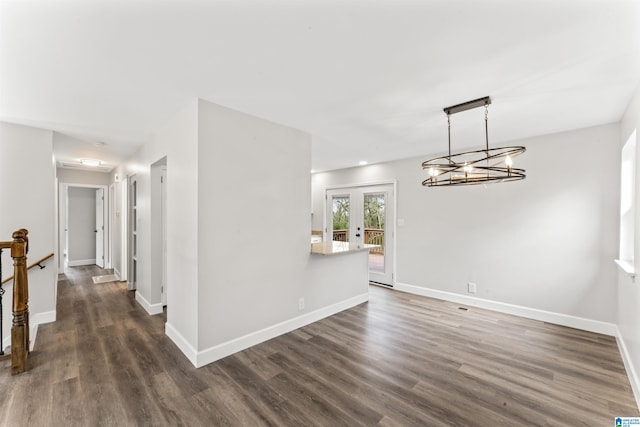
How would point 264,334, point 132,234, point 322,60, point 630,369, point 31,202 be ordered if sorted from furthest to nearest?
point 132,234, point 31,202, point 264,334, point 630,369, point 322,60

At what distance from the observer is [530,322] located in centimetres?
365

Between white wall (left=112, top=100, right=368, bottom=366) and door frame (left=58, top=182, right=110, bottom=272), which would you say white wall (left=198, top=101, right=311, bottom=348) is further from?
door frame (left=58, top=182, right=110, bottom=272)

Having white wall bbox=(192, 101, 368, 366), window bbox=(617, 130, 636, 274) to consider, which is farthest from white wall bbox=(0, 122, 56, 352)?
window bbox=(617, 130, 636, 274)

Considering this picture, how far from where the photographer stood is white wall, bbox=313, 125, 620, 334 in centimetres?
329

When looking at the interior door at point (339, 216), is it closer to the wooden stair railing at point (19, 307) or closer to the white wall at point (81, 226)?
the wooden stair railing at point (19, 307)

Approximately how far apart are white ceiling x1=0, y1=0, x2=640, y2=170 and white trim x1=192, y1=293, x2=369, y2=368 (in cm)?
237

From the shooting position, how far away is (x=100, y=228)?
717 centimetres

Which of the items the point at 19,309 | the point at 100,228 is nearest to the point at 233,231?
the point at 19,309

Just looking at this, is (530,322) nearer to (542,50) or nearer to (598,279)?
(598,279)

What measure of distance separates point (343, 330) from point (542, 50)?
10.5ft

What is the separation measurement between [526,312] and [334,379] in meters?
3.10

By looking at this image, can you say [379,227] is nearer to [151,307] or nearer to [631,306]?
[631,306]

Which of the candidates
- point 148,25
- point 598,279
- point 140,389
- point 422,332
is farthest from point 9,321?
point 598,279

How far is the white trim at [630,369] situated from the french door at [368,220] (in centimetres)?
307
